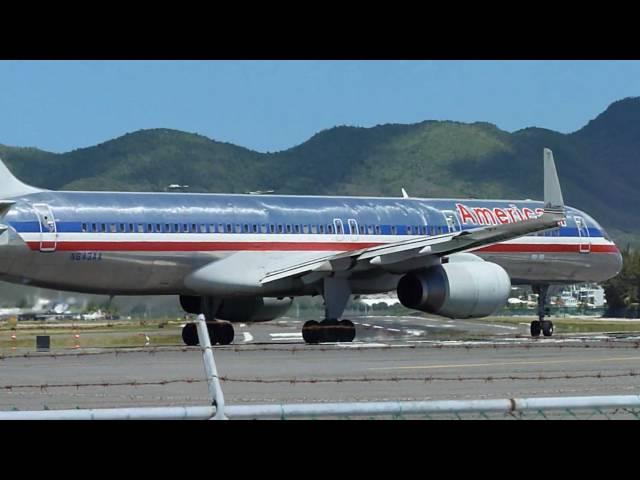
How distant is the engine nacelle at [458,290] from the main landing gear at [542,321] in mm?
5580

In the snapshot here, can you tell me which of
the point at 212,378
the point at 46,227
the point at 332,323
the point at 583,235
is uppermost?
the point at 46,227

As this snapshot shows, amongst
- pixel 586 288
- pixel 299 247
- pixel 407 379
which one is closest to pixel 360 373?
pixel 407 379

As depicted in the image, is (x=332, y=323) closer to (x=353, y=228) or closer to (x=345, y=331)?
(x=345, y=331)

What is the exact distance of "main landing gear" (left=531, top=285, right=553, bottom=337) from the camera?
37.5 meters

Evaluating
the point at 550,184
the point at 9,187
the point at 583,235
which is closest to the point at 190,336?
the point at 9,187

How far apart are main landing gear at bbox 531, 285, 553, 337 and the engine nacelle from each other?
558 centimetres

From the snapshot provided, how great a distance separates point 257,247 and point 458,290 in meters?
5.16

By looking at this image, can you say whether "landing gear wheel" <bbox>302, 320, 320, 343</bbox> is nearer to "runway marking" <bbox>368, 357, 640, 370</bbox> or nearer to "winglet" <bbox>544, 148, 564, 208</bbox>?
"winglet" <bbox>544, 148, 564, 208</bbox>

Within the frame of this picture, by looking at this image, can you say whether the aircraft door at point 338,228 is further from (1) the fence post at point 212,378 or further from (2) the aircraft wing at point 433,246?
→ (1) the fence post at point 212,378

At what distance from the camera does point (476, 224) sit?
36781mm

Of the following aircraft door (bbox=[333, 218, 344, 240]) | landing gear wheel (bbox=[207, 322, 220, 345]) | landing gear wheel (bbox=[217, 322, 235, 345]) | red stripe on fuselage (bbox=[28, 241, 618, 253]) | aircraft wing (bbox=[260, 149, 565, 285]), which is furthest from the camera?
aircraft door (bbox=[333, 218, 344, 240])

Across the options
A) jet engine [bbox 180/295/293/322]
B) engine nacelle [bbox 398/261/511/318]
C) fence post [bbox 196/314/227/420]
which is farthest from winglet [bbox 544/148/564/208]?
fence post [bbox 196/314/227/420]

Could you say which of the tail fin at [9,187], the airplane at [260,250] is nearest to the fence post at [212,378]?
the airplane at [260,250]

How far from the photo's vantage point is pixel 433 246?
1254 inches
